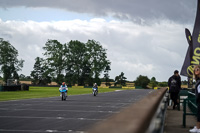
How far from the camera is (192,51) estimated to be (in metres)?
25.3

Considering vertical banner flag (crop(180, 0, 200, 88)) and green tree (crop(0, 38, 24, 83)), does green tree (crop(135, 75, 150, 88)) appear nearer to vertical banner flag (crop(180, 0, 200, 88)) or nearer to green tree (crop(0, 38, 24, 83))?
green tree (crop(0, 38, 24, 83))

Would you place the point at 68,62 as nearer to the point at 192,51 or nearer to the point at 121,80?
the point at 121,80

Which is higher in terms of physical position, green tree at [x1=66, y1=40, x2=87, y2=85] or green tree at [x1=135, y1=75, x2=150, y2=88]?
green tree at [x1=66, y1=40, x2=87, y2=85]

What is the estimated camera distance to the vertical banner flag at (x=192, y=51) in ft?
82.5

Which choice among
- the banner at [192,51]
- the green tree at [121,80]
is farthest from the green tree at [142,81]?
the banner at [192,51]

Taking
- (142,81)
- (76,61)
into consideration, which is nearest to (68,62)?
(76,61)

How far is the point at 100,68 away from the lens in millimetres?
124125

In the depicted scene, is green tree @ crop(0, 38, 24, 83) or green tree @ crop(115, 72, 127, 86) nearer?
green tree @ crop(0, 38, 24, 83)

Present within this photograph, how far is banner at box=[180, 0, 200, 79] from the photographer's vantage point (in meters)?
25.1

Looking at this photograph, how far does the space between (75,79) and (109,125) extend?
418 ft

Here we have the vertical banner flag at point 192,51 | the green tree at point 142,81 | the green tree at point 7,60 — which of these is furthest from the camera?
the green tree at point 142,81

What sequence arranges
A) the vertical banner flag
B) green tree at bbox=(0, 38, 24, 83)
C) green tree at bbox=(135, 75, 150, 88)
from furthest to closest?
green tree at bbox=(135, 75, 150, 88) < green tree at bbox=(0, 38, 24, 83) < the vertical banner flag

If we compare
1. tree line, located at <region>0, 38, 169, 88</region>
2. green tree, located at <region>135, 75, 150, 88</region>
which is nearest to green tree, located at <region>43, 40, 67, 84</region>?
tree line, located at <region>0, 38, 169, 88</region>

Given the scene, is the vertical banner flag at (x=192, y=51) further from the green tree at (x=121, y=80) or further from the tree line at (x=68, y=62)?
the green tree at (x=121, y=80)
